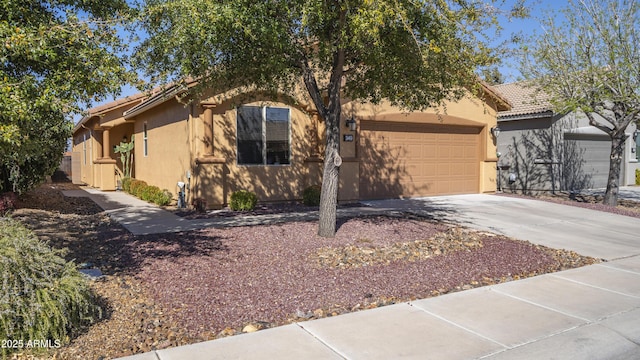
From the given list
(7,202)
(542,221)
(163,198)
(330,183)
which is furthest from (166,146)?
(542,221)

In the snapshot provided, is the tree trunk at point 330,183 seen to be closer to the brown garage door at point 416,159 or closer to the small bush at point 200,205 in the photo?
the small bush at point 200,205

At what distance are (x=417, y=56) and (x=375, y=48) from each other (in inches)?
31.5

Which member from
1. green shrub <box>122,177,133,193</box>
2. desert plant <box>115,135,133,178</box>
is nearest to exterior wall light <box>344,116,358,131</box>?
green shrub <box>122,177,133,193</box>

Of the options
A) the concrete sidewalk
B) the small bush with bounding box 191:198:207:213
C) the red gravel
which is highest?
the small bush with bounding box 191:198:207:213

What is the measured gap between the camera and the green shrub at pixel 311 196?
1292 cm

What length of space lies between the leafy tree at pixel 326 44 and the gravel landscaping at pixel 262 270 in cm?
144

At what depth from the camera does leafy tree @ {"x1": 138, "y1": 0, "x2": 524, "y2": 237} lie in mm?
7055

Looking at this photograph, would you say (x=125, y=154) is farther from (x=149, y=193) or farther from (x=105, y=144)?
(x=149, y=193)

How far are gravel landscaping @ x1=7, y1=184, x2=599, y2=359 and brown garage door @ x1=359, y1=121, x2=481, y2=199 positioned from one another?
4.45m

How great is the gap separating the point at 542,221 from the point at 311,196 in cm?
578

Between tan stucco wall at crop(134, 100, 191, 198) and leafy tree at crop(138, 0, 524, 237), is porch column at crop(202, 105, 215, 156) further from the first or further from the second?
leafy tree at crop(138, 0, 524, 237)

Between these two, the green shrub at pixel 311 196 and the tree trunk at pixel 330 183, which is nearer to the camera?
the tree trunk at pixel 330 183

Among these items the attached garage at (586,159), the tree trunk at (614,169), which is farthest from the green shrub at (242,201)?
the attached garage at (586,159)

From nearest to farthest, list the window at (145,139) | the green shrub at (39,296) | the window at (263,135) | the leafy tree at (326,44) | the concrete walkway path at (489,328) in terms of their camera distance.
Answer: the green shrub at (39,296), the concrete walkway path at (489,328), the leafy tree at (326,44), the window at (263,135), the window at (145,139)
